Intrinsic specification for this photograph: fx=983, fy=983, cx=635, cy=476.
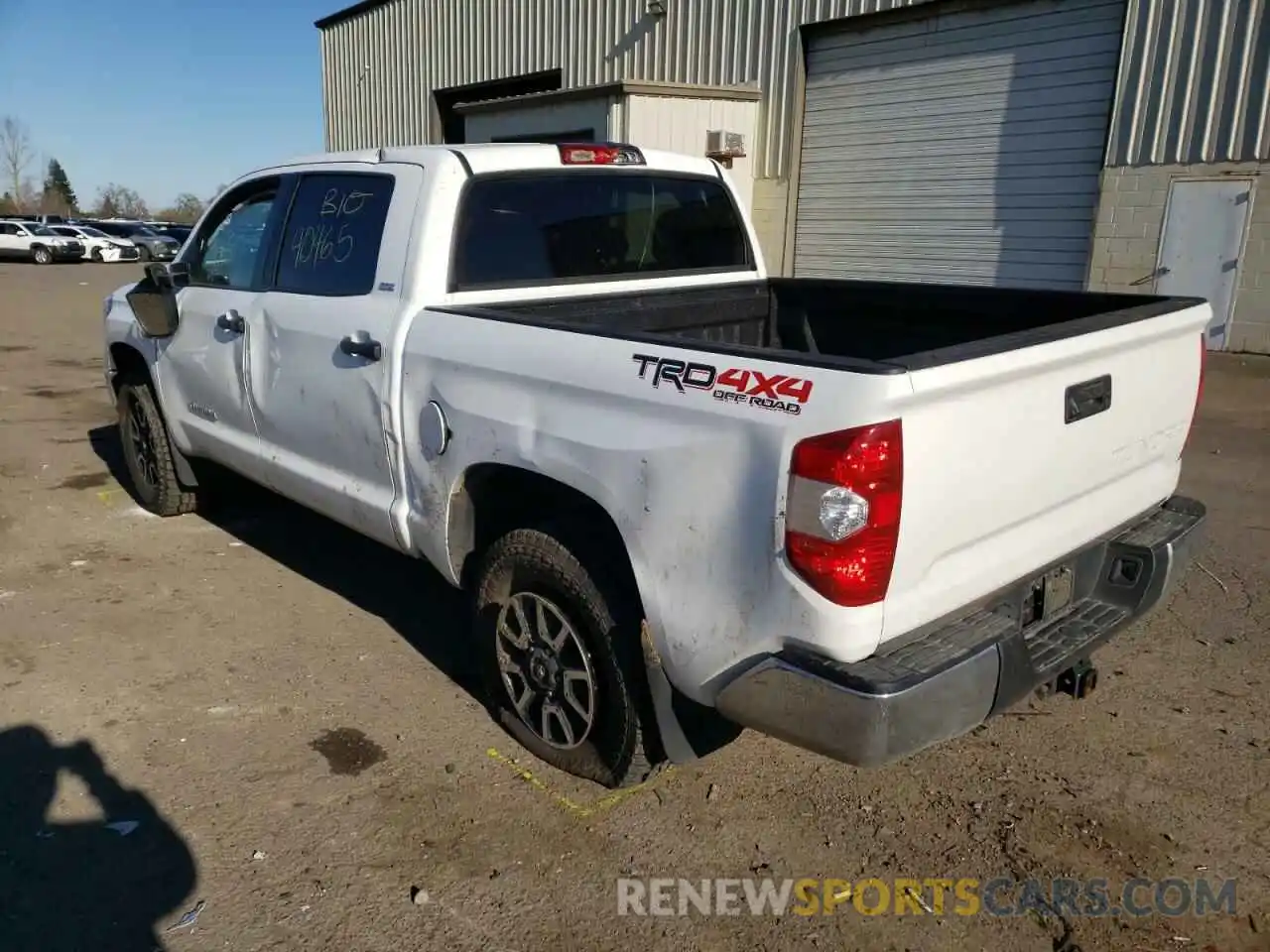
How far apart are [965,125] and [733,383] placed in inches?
441

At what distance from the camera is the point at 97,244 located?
1389 inches

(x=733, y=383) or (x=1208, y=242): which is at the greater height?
(x=1208, y=242)

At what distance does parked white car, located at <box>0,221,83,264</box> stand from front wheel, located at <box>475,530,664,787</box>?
3747 centimetres

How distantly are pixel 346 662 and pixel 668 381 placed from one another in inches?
88.2

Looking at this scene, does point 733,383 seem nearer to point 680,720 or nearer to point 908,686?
point 908,686

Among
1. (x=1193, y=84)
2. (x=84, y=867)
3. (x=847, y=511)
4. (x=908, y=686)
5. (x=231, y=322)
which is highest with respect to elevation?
(x=1193, y=84)

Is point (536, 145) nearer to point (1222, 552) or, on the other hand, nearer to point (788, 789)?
point (788, 789)

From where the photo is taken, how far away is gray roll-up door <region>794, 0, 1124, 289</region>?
1110 cm

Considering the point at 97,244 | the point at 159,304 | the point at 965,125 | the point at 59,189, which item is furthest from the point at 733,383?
the point at 59,189

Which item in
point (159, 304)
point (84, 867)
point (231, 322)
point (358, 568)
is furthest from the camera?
point (358, 568)

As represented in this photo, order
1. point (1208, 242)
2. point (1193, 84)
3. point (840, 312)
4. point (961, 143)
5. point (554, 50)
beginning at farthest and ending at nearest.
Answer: point (554, 50) < point (961, 143) < point (1208, 242) < point (1193, 84) < point (840, 312)

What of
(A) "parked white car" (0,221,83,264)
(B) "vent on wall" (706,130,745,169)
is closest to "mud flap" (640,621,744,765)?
(B) "vent on wall" (706,130,745,169)

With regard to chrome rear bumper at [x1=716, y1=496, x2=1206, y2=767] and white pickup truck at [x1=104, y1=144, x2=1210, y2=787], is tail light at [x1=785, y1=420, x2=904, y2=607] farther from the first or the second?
chrome rear bumper at [x1=716, y1=496, x2=1206, y2=767]

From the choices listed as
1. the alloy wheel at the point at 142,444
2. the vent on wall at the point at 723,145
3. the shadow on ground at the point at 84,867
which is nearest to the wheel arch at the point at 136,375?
the alloy wheel at the point at 142,444
